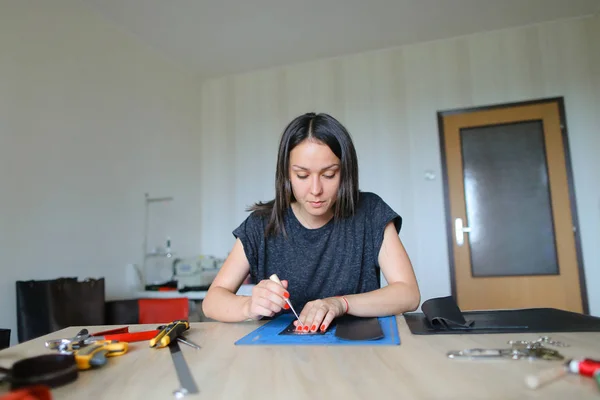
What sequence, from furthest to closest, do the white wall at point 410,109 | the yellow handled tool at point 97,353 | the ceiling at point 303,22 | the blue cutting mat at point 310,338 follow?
1. the white wall at point 410,109
2. the ceiling at point 303,22
3. the blue cutting mat at point 310,338
4. the yellow handled tool at point 97,353

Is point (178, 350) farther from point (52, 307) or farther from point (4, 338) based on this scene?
point (52, 307)

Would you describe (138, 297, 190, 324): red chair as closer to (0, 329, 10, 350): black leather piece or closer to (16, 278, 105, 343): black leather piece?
(16, 278, 105, 343): black leather piece

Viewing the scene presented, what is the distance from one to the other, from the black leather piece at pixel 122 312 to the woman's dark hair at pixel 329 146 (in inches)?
52.0

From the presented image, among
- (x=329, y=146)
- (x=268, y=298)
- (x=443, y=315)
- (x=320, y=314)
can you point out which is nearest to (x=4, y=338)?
(x=268, y=298)

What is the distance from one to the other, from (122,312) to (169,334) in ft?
5.41

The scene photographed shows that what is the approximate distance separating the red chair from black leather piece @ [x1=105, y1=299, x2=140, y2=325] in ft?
0.22

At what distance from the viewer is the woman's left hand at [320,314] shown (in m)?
0.88

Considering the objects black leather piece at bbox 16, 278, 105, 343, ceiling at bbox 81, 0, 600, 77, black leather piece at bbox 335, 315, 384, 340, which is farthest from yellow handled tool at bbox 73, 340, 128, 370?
ceiling at bbox 81, 0, 600, 77

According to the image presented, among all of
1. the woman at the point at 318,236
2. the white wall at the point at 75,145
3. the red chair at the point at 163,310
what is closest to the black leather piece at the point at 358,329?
the woman at the point at 318,236

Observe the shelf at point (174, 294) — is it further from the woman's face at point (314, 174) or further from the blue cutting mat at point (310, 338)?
the blue cutting mat at point (310, 338)

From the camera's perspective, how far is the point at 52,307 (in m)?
2.01

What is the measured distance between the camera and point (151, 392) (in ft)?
1.81

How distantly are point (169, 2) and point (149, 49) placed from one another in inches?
29.2

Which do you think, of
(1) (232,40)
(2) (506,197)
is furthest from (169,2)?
(2) (506,197)
